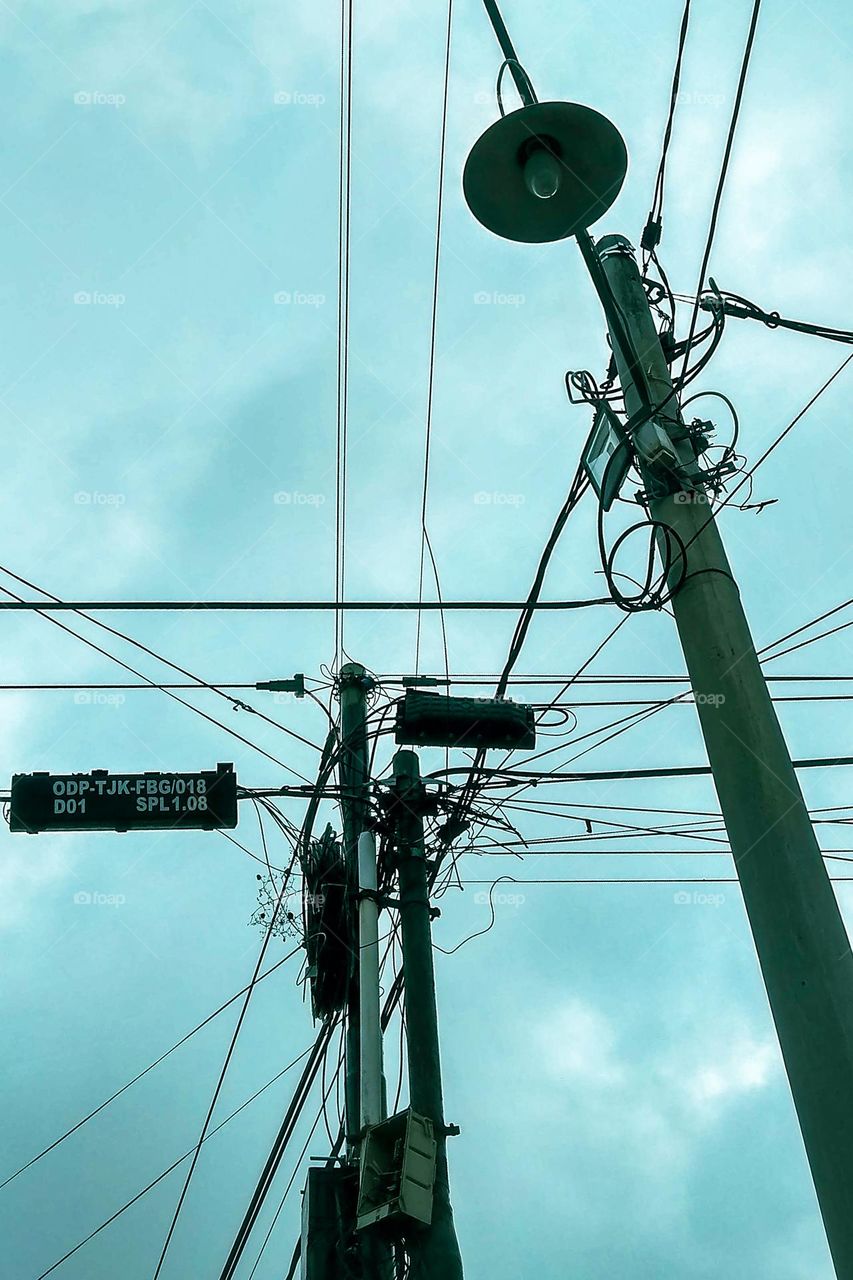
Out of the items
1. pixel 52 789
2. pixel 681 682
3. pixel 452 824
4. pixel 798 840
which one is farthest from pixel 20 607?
pixel 798 840

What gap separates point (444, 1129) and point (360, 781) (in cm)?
279

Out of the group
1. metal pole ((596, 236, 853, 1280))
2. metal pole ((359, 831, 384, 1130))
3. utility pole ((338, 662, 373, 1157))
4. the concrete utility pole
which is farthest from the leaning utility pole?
utility pole ((338, 662, 373, 1157))

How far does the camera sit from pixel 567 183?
184 inches

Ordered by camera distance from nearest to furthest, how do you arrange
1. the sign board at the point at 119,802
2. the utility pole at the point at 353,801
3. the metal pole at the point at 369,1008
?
the metal pole at the point at 369,1008 → the sign board at the point at 119,802 → the utility pole at the point at 353,801

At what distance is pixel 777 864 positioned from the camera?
133 inches

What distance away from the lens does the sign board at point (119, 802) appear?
23.4 ft

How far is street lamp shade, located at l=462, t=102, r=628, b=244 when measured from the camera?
4.54 m

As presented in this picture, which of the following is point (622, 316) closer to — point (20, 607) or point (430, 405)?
point (430, 405)

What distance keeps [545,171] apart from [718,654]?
2.27 m

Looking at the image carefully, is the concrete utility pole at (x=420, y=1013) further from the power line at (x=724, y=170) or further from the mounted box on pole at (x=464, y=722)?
the power line at (x=724, y=170)

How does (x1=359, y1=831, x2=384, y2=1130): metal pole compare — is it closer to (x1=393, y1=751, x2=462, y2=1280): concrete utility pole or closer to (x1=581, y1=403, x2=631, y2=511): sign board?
(x1=393, y1=751, x2=462, y2=1280): concrete utility pole

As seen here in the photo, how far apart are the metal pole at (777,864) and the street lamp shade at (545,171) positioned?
142 centimetres

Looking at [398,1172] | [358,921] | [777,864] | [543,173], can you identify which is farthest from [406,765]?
[777,864]

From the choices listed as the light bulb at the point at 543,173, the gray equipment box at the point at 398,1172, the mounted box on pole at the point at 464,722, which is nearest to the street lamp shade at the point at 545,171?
the light bulb at the point at 543,173
